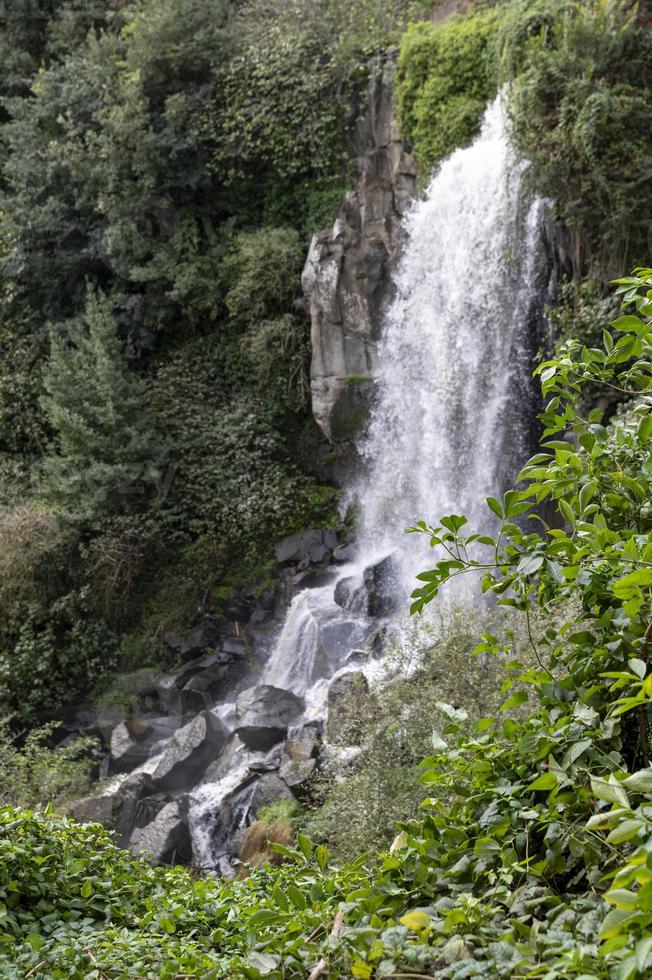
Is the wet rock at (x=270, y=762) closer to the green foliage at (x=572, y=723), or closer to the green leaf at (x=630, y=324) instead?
the green foliage at (x=572, y=723)

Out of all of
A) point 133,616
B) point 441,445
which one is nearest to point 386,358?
point 441,445

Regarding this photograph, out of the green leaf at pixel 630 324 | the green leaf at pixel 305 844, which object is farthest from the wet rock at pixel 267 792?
the green leaf at pixel 630 324

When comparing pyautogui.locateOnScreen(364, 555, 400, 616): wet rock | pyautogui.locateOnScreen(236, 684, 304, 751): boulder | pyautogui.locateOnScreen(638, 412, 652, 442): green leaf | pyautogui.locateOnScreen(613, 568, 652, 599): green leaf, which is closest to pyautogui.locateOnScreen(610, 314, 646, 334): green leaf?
pyautogui.locateOnScreen(638, 412, 652, 442): green leaf

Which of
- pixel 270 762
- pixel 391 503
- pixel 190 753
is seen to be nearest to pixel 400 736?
pixel 270 762

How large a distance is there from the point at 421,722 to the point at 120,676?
6.21 m

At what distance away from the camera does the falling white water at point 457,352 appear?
1026 cm

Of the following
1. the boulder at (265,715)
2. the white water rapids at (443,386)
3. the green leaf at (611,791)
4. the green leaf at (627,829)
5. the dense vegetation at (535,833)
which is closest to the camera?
the green leaf at (627,829)

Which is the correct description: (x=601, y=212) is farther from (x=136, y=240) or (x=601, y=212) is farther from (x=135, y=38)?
(x=135, y=38)

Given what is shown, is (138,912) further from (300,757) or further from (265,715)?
(265,715)

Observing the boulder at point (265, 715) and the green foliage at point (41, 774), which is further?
the boulder at point (265, 715)

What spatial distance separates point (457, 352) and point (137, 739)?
6091 mm

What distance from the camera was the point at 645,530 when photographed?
235 centimetres

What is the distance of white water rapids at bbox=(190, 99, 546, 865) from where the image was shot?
1017 centimetres

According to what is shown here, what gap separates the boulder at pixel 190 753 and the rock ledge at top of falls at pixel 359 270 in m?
4.55
